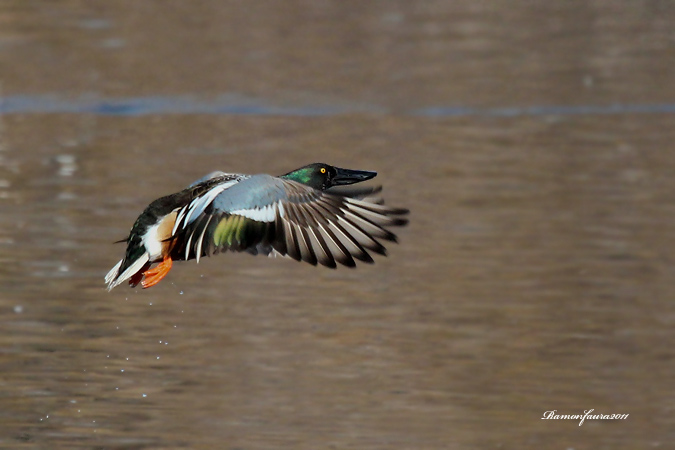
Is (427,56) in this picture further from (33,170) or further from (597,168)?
(33,170)

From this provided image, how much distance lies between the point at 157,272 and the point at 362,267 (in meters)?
3.56

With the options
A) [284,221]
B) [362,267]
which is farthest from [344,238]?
[362,267]

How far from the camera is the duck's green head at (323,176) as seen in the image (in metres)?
5.86

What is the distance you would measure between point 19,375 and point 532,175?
5771 mm

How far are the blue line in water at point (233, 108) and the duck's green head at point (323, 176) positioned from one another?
7.47 meters

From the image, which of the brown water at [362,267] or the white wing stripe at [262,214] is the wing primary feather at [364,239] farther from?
the brown water at [362,267]

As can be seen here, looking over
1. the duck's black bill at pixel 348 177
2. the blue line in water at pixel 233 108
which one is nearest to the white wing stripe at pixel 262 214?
the duck's black bill at pixel 348 177

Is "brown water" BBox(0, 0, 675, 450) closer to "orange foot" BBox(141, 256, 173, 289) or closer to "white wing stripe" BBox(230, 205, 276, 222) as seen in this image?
"orange foot" BBox(141, 256, 173, 289)

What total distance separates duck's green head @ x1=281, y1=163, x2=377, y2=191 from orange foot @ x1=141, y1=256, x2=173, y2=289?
2.26ft

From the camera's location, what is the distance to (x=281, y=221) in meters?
5.02

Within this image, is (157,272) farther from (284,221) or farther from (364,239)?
(364,239)

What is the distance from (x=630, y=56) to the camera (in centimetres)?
1606

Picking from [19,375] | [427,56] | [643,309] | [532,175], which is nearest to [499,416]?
[643,309]

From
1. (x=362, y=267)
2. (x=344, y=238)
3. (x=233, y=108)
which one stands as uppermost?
(x=344, y=238)
